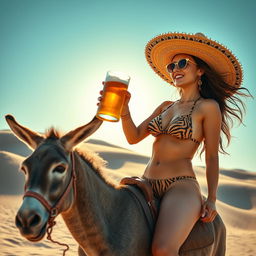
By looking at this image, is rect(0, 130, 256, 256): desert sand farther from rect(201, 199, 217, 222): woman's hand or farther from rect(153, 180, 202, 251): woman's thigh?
rect(201, 199, 217, 222): woman's hand

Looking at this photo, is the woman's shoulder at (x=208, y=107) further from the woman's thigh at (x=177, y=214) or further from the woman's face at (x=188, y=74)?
the woman's thigh at (x=177, y=214)

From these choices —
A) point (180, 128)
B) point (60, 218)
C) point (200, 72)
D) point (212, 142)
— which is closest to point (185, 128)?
point (180, 128)

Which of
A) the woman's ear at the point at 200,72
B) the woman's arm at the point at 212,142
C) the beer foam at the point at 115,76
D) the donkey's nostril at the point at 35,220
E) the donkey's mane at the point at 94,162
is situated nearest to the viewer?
the donkey's nostril at the point at 35,220

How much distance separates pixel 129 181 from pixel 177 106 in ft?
4.13

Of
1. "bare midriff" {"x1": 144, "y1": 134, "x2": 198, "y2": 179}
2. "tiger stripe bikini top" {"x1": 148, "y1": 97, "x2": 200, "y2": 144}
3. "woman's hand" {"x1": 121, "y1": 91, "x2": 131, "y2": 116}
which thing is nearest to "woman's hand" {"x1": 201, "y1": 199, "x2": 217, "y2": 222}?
"bare midriff" {"x1": 144, "y1": 134, "x2": 198, "y2": 179}

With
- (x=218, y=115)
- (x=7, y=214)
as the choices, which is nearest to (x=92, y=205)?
(x=218, y=115)

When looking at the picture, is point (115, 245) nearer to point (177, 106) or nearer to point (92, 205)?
point (92, 205)

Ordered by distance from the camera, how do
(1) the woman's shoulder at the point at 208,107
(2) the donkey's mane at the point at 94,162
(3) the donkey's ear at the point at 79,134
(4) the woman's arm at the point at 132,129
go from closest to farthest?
(3) the donkey's ear at the point at 79,134, (2) the donkey's mane at the point at 94,162, (1) the woman's shoulder at the point at 208,107, (4) the woman's arm at the point at 132,129

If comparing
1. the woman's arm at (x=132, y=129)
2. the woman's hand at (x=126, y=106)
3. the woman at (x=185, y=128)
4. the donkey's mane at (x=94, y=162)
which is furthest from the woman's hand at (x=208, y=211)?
the woman's hand at (x=126, y=106)

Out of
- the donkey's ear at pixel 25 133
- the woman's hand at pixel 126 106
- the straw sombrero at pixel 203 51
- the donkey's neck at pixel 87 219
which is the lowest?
the donkey's neck at pixel 87 219

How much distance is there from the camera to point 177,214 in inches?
122

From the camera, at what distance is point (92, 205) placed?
281 centimetres

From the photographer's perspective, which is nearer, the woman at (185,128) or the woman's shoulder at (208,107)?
the woman at (185,128)

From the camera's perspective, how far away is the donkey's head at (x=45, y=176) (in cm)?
223
